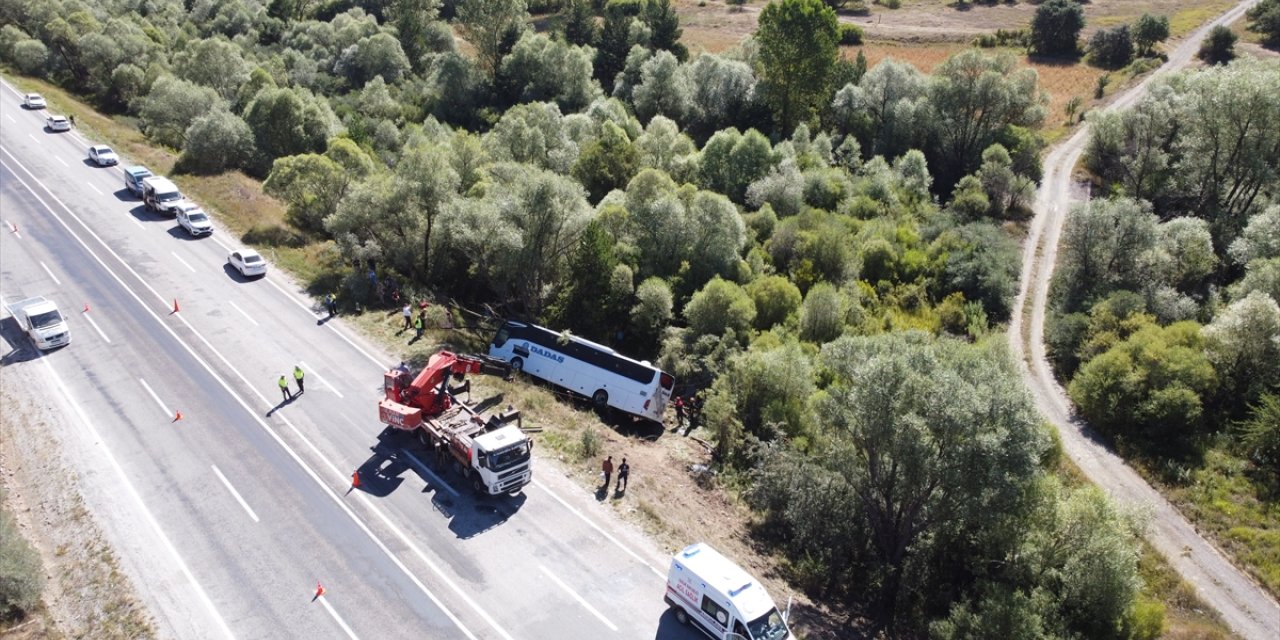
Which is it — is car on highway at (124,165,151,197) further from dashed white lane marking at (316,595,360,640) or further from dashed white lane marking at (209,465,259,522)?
dashed white lane marking at (316,595,360,640)

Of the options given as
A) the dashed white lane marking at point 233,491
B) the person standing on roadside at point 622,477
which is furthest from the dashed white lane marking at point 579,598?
the dashed white lane marking at point 233,491

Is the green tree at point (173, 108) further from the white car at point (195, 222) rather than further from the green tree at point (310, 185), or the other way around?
the white car at point (195, 222)

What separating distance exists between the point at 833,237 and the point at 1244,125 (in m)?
33.4

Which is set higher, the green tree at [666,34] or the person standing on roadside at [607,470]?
the green tree at [666,34]

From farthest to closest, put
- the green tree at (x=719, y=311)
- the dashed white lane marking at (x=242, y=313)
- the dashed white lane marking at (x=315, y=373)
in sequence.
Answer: the green tree at (x=719, y=311), the dashed white lane marking at (x=242, y=313), the dashed white lane marking at (x=315, y=373)

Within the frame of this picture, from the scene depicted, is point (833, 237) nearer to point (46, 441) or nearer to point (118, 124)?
point (46, 441)

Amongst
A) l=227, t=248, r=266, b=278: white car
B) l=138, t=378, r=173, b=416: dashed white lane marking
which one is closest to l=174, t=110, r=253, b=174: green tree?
l=227, t=248, r=266, b=278: white car

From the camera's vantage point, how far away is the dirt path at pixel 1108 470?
3381 centimetres

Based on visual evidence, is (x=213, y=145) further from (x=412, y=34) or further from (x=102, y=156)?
(x=412, y=34)

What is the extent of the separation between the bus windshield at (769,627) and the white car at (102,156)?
63645 millimetres

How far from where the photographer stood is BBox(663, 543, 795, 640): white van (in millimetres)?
23422

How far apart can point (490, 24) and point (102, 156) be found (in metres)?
48.5

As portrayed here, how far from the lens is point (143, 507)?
28.5 meters

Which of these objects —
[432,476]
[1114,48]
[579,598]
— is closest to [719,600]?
[579,598]
